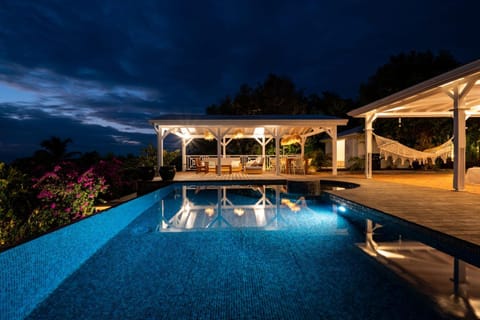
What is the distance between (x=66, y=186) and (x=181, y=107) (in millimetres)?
30193

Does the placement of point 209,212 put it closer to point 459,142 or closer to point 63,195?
point 63,195

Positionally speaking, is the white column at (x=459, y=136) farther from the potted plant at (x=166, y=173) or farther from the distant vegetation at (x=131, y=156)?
the potted plant at (x=166, y=173)

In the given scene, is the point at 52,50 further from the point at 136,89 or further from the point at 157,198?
the point at 157,198

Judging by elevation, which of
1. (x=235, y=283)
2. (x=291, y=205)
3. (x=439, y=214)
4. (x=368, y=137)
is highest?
(x=368, y=137)

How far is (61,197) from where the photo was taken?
16.0 ft

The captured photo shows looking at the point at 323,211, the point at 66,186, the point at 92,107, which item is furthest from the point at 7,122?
the point at 323,211

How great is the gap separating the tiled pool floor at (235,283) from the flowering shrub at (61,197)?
1.02 meters

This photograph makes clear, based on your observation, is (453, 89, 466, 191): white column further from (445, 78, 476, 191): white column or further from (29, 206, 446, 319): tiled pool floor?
(29, 206, 446, 319): tiled pool floor

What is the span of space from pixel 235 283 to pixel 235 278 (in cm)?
12

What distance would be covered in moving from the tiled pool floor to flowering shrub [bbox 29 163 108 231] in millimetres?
1023

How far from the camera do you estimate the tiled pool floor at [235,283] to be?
2404mm

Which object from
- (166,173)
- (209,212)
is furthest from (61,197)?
(166,173)

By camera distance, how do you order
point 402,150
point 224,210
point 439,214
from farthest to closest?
point 402,150, point 224,210, point 439,214

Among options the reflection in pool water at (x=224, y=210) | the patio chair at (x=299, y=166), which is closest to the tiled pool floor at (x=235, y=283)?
the reflection in pool water at (x=224, y=210)
